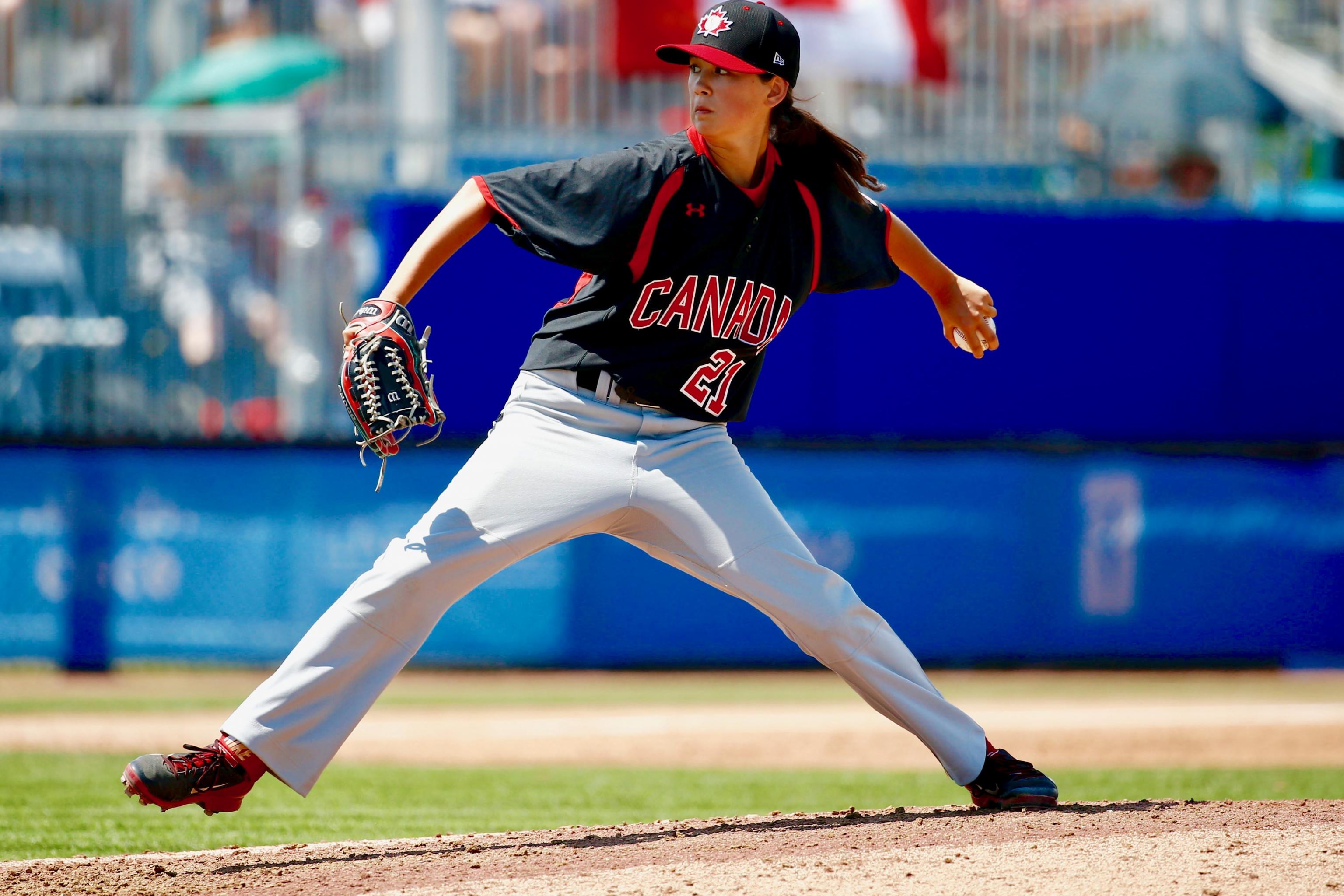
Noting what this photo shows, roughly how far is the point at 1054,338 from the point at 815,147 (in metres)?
6.65

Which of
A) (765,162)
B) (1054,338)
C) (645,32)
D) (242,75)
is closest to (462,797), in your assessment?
(765,162)

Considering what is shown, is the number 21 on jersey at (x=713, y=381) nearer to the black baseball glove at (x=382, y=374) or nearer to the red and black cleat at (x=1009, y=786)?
the black baseball glove at (x=382, y=374)

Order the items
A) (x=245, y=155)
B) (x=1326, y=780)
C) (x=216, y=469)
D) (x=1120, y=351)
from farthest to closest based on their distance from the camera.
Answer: (x=1120, y=351) → (x=245, y=155) → (x=216, y=469) → (x=1326, y=780)

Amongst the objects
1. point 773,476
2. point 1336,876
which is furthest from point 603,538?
point 1336,876

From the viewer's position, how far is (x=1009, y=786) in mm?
3516

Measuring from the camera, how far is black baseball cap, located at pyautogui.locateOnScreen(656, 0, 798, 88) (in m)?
3.21

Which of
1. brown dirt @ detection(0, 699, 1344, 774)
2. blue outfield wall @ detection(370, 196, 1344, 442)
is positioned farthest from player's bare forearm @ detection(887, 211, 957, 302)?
blue outfield wall @ detection(370, 196, 1344, 442)

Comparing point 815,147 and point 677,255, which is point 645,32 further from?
point 677,255

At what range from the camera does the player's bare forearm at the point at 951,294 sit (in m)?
3.62

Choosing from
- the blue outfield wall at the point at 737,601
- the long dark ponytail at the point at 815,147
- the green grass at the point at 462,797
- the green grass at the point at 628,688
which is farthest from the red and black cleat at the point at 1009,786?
the blue outfield wall at the point at 737,601

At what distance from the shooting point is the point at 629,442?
3291 mm

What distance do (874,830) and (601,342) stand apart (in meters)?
1.27

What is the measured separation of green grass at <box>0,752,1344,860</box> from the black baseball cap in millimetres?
2285

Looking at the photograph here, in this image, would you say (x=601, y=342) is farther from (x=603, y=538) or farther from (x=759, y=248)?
(x=603, y=538)
